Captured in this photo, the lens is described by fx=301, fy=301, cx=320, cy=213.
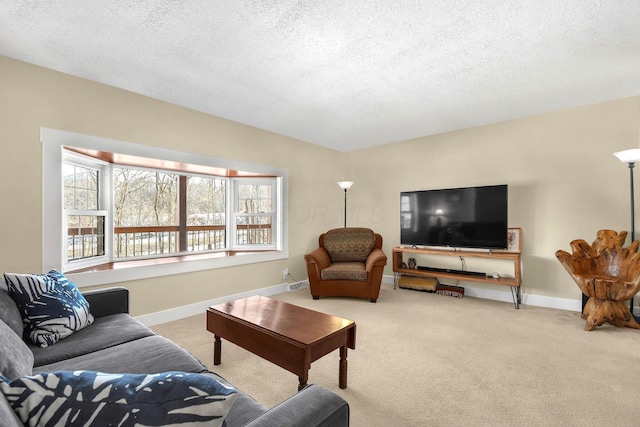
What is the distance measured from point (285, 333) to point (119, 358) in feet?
2.82

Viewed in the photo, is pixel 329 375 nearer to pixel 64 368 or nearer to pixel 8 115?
pixel 64 368

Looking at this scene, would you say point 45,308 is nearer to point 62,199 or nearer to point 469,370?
point 62,199

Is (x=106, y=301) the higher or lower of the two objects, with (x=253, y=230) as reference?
lower

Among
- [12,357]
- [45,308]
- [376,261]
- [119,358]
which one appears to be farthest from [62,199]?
[376,261]

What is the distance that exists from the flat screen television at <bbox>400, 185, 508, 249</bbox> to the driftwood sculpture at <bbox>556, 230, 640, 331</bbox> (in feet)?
2.48

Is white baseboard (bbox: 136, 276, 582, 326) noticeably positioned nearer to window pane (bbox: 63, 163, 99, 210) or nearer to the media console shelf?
the media console shelf

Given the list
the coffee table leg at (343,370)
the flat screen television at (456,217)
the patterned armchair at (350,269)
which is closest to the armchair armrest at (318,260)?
the patterned armchair at (350,269)

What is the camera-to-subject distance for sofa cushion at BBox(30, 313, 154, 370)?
1.52 metres

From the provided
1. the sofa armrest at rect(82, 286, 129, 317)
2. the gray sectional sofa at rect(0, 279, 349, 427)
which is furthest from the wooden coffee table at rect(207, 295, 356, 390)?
the sofa armrest at rect(82, 286, 129, 317)

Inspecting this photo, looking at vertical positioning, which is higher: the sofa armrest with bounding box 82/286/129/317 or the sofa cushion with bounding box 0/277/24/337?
the sofa cushion with bounding box 0/277/24/337

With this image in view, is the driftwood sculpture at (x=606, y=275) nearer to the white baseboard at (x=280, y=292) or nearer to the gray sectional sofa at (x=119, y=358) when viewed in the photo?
the white baseboard at (x=280, y=292)

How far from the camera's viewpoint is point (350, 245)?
181 inches

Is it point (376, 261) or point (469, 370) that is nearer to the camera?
point (469, 370)

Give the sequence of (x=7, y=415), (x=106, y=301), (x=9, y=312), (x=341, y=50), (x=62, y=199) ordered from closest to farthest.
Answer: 1. (x=7, y=415)
2. (x=9, y=312)
3. (x=106, y=301)
4. (x=341, y=50)
5. (x=62, y=199)
